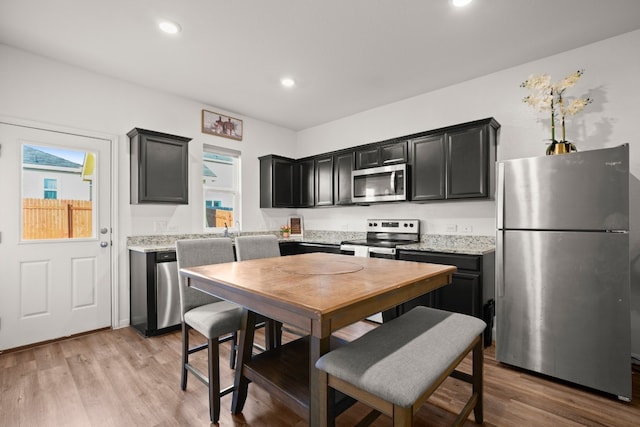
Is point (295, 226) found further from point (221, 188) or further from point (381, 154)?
point (381, 154)

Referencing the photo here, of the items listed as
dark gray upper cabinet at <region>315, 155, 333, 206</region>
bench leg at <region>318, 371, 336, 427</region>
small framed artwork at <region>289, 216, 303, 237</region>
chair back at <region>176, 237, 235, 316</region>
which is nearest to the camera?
bench leg at <region>318, 371, 336, 427</region>

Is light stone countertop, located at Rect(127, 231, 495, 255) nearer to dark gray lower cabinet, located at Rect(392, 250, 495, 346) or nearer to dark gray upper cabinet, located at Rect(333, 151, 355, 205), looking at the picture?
dark gray lower cabinet, located at Rect(392, 250, 495, 346)

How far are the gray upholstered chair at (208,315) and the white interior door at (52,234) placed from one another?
1.72 metres

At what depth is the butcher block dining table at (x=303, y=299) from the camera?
1.21m

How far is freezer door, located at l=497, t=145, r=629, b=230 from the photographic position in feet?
6.62

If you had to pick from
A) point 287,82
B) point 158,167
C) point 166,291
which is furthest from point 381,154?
point 166,291

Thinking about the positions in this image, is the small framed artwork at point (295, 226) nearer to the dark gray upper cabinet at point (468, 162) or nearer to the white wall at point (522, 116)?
the white wall at point (522, 116)

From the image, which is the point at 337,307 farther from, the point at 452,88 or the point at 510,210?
the point at 452,88

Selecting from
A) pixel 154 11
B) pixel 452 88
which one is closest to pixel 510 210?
pixel 452 88

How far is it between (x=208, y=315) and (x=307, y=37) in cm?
235

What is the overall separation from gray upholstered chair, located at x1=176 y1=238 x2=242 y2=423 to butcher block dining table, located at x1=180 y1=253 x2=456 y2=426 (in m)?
0.13

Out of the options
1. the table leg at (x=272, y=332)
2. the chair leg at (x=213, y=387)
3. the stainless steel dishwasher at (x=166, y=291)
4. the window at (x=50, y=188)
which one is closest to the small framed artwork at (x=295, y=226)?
the stainless steel dishwasher at (x=166, y=291)

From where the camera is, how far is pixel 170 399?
202cm

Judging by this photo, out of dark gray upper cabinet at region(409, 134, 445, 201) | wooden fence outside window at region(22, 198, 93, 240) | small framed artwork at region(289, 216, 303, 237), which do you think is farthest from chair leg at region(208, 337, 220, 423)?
small framed artwork at region(289, 216, 303, 237)
